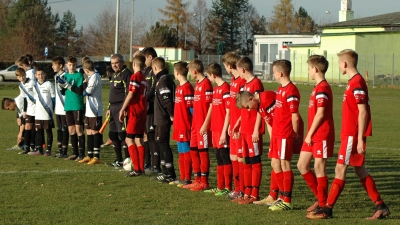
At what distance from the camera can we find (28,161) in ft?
43.5

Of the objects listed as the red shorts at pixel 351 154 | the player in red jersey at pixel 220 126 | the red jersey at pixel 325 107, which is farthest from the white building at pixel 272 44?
the red shorts at pixel 351 154

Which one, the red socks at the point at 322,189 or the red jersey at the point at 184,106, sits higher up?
the red jersey at the point at 184,106

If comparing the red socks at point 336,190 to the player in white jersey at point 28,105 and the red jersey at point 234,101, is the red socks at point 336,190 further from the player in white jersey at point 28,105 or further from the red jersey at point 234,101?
the player in white jersey at point 28,105

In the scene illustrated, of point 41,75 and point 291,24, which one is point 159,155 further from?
point 291,24

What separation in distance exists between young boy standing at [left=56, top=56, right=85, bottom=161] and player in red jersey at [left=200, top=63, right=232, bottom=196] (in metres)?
4.27

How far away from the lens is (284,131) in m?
8.38

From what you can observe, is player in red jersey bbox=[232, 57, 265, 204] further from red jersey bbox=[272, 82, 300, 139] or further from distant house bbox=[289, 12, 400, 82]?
distant house bbox=[289, 12, 400, 82]

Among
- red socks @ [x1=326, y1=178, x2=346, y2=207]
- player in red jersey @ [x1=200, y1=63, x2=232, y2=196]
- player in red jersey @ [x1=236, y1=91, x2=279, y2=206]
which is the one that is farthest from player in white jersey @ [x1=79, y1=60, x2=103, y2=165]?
red socks @ [x1=326, y1=178, x2=346, y2=207]

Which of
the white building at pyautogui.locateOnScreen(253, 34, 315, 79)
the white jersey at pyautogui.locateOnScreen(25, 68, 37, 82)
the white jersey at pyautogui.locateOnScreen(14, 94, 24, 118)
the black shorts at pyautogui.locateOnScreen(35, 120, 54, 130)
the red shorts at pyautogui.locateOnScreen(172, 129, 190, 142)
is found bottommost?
the black shorts at pyautogui.locateOnScreen(35, 120, 54, 130)

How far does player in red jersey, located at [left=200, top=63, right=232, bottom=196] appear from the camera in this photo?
31.5 ft

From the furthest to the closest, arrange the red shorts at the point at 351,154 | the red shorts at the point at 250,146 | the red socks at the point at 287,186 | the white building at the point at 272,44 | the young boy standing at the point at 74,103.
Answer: the white building at the point at 272,44 < the young boy standing at the point at 74,103 < the red shorts at the point at 250,146 < the red socks at the point at 287,186 < the red shorts at the point at 351,154

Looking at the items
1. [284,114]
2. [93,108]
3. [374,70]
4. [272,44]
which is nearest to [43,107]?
[93,108]

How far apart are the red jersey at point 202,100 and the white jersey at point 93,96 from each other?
3500 mm

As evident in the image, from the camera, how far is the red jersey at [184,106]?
1033 centimetres
